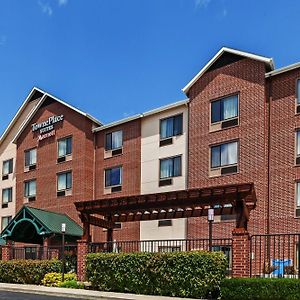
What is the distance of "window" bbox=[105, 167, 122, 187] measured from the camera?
37.0 m

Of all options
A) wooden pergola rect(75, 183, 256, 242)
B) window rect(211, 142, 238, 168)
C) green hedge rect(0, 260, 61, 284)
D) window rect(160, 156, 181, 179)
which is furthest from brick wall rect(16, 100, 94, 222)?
wooden pergola rect(75, 183, 256, 242)

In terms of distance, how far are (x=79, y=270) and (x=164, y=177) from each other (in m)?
11.0

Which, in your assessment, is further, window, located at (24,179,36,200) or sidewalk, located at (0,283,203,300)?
window, located at (24,179,36,200)

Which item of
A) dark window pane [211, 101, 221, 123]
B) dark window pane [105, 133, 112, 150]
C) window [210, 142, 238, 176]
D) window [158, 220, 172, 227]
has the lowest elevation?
window [158, 220, 172, 227]

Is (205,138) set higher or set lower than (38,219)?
higher

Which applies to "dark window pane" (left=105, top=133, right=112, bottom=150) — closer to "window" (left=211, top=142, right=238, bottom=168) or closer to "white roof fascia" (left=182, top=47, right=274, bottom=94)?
"white roof fascia" (left=182, top=47, right=274, bottom=94)

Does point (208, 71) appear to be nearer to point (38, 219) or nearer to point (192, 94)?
point (192, 94)

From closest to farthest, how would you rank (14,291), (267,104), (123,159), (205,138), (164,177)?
(14,291), (267,104), (205,138), (164,177), (123,159)

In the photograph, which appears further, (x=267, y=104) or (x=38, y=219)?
(x=38, y=219)

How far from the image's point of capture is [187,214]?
24641 mm

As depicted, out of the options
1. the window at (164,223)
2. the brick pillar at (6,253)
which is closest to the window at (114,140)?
the window at (164,223)

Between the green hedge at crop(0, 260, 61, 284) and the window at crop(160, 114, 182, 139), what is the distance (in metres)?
11.9

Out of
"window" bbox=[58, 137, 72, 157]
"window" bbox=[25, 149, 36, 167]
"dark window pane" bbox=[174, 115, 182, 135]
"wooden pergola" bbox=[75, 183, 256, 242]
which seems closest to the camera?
"wooden pergola" bbox=[75, 183, 256, 242]

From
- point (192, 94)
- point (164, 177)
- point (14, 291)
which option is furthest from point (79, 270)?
point (192, 94)
